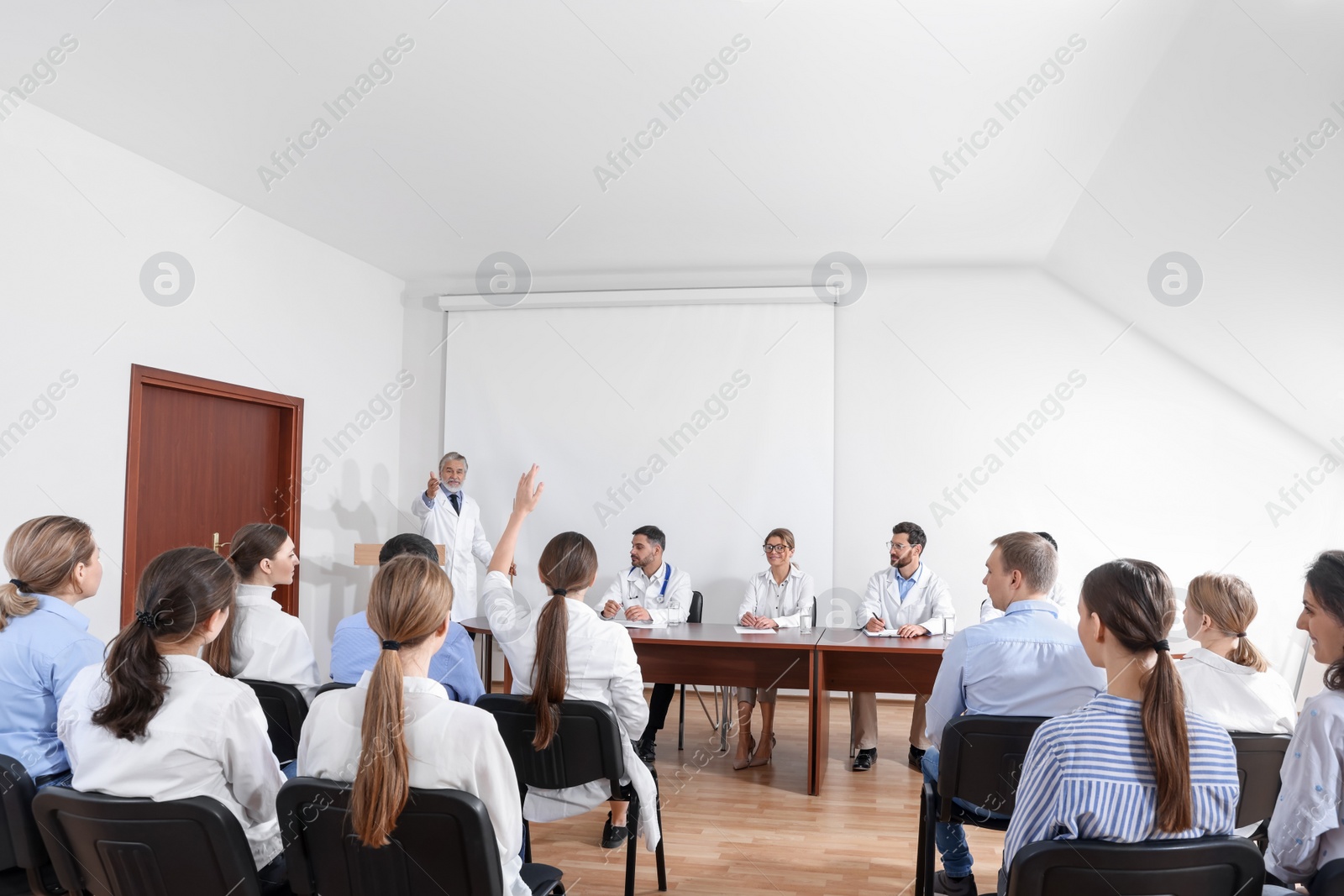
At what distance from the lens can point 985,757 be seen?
228 cm

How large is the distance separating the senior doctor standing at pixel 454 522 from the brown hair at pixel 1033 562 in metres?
4.04

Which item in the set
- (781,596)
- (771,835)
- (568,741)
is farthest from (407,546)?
(781,596)

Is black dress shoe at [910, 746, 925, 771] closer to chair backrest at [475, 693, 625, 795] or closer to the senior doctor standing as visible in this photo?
chair backrest at [475, 693, 625, 795]

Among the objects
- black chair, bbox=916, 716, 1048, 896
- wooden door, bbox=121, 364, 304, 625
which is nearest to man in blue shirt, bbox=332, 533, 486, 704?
black chair, bbox=916, 716, 1048, 896

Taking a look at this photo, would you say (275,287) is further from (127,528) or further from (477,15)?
(477,15)

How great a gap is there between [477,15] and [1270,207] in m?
3.17

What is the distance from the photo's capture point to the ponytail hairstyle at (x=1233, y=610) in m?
2.42

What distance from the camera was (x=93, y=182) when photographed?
4004 millimetres

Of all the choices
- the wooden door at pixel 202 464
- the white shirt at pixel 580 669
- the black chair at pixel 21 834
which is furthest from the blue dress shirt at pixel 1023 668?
the wooden door at pixel 202 464

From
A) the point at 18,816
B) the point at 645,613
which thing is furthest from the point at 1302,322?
the point at 18,816

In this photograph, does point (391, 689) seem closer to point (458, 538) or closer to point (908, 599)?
point (908, 599)

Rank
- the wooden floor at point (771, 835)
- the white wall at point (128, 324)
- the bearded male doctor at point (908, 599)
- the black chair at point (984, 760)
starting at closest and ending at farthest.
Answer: the black chair at point (984, 760) < the wooden floor at point (771, 835) < the white wall at point (128, 324) < the bearded male doctor at point (908, 599)

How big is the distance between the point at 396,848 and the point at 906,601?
12.2 ft

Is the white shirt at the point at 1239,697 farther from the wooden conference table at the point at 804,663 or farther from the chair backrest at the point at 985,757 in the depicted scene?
the wooden conference table at the point at 804,663
